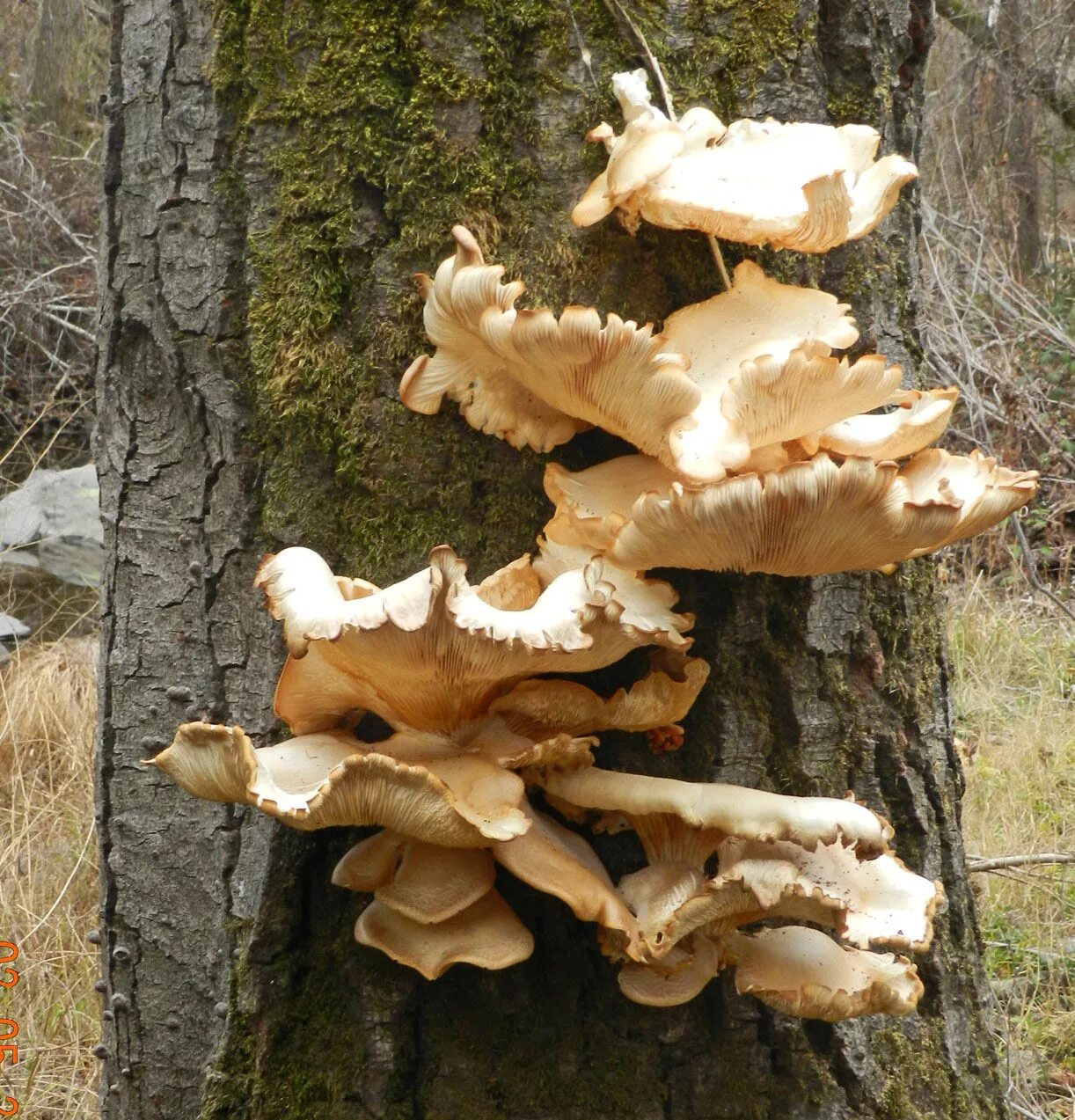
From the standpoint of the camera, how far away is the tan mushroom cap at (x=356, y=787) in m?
1.24

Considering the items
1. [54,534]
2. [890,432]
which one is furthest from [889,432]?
[54,534]

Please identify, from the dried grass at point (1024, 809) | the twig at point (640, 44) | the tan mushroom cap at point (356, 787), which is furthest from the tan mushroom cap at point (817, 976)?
the twig at point (640, 44)

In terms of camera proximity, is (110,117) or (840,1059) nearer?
(840,1059)

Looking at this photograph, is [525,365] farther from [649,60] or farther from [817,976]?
[817,976]

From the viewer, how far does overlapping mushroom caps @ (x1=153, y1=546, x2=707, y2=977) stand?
1.25 m

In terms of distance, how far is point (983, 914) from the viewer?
4156 millimetres

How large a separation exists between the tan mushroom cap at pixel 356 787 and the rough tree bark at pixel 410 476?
0.32 m

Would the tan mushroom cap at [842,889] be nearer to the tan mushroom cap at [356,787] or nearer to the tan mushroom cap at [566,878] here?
the tan mushroom cap at [566,878]

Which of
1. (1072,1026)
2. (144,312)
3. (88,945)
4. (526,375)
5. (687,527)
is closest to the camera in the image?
(687,527)

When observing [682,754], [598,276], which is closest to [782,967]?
[682,754]

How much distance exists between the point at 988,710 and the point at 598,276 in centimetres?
507

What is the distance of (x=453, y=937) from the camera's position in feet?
4.81

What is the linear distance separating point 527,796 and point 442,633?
1.38ft

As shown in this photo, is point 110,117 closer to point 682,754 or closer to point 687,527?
point 687,527
